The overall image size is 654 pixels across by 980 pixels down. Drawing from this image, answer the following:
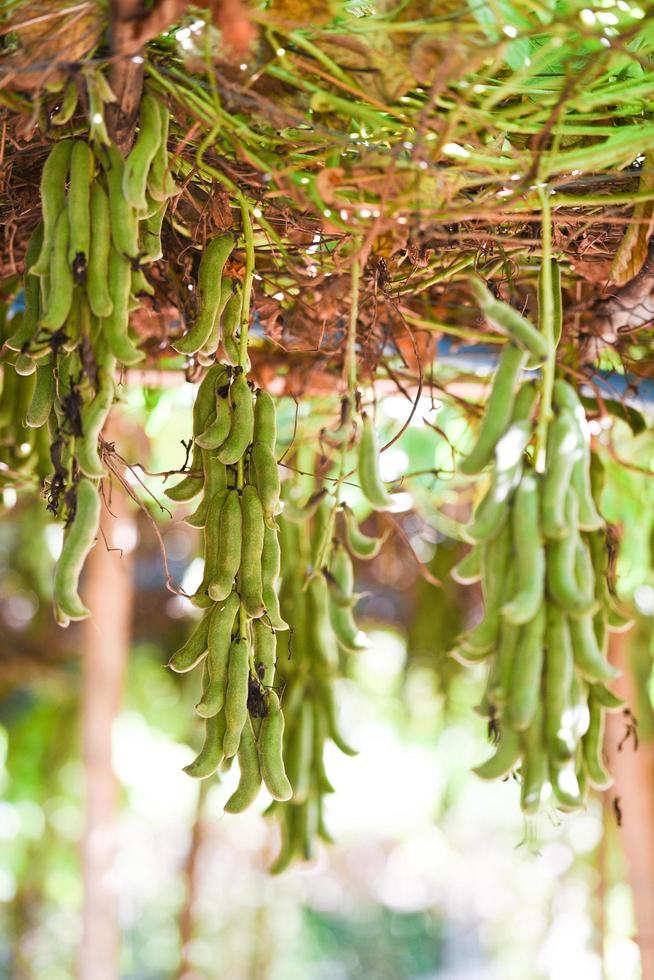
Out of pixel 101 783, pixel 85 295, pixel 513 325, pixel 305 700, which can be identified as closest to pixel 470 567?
pixel 513 325

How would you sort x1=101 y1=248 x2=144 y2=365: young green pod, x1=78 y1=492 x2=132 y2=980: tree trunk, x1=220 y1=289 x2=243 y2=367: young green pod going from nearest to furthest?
x1=101 y1=248 x2=144 y2=365: young green pod
x1=220 y1=289 x2=243 y2=367: young green pod
x1=78 y1=492 x2=132 y2=980: tree trunk

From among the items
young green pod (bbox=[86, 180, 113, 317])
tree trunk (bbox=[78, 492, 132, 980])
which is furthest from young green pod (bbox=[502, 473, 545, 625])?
tree trunk (bbox=[78, 492, 132, 980])

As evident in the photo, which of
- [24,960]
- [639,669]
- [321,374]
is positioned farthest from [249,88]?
[24,960]

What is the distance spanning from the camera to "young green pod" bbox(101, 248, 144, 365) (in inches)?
34.0

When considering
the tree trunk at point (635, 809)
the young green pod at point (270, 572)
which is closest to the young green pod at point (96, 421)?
the young green pod at point (270, 572)

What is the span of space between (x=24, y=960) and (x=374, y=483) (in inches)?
174

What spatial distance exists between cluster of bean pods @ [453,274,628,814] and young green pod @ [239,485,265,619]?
0.24 m

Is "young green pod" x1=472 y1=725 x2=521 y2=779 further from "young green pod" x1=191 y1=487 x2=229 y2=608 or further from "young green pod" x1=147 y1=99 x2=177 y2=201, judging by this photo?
"young green pod" x1=147 y1=99 x2=177 y2=201

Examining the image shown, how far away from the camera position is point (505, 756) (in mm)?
784

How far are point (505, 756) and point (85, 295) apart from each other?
1.63ft

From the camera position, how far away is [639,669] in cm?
243

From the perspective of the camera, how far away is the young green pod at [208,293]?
1048 mm

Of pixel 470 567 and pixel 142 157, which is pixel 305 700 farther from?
pixel 142 157

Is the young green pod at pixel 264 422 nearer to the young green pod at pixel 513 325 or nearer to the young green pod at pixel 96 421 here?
the young green pod at pixel 96 421
